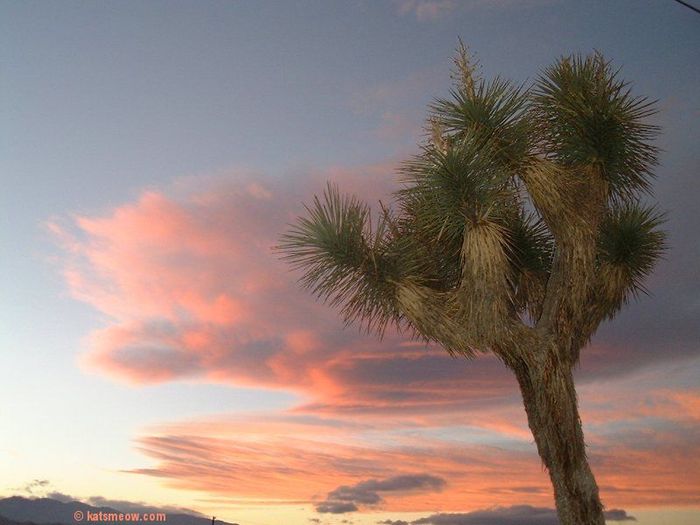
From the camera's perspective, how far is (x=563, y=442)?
10.4 metres

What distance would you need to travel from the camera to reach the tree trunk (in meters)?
10.3

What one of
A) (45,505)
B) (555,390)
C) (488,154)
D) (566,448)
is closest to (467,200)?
(488,154)

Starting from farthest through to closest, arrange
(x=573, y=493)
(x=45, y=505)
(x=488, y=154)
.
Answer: (x=45, y=505), (x=488, y=154), (x=573, y=493)

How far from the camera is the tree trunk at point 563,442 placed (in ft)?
33.7

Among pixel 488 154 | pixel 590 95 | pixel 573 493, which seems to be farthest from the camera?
pixel 590 95

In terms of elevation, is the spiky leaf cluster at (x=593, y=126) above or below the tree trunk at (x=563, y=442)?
above

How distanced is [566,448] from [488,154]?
458 centimetres

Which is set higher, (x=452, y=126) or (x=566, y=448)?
(x=452, y=126)

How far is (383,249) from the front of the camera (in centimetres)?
1178

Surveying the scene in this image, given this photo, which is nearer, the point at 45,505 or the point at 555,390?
the point at 555,390

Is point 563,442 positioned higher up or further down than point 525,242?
further down

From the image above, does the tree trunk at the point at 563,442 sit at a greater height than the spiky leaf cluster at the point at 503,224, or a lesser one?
lesser

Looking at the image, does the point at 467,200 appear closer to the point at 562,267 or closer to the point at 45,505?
the point at 562,267

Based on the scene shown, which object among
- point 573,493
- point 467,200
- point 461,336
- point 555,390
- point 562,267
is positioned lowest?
point 573,493
